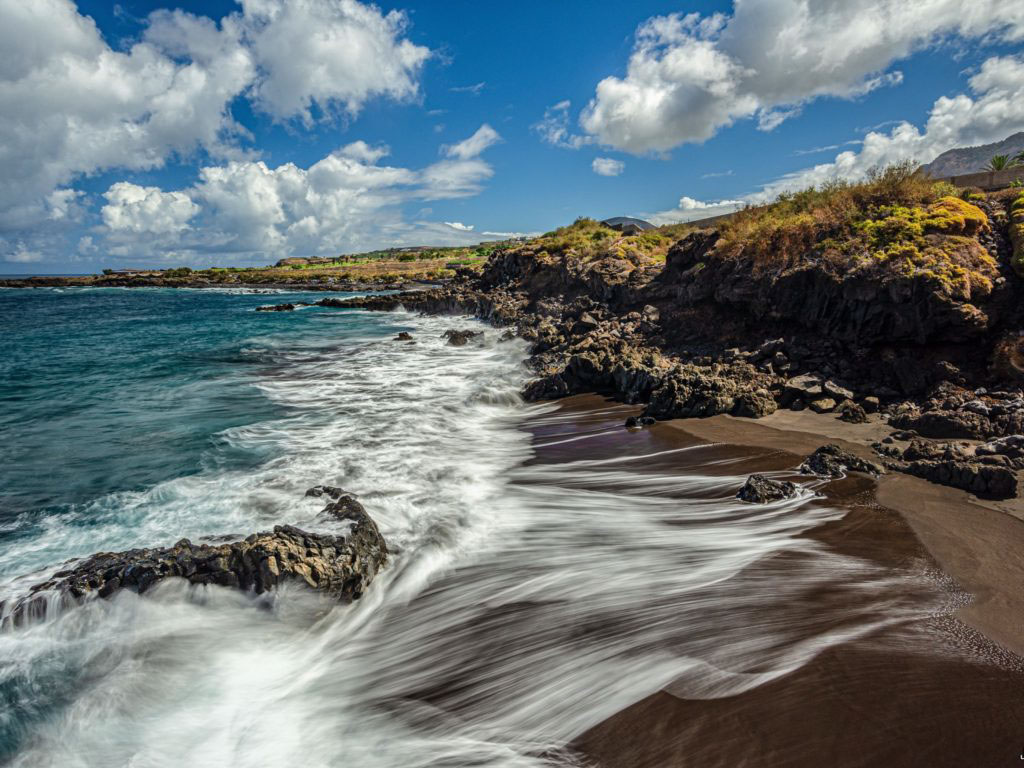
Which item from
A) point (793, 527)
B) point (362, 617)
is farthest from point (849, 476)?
point (362, 617)

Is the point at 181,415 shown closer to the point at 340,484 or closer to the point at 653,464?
the point at 340,484

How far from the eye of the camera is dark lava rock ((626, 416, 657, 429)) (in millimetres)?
12453

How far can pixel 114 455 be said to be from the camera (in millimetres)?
12102

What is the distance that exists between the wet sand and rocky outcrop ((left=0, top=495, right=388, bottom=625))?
3865 mm

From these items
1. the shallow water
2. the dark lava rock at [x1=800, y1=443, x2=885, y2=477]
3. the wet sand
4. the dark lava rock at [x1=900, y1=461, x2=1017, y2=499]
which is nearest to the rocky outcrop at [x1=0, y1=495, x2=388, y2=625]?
the shallow water

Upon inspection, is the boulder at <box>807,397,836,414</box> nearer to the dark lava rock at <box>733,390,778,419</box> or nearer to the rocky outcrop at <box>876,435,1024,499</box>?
the dark lava rock at <box>733,390,778,419</box>

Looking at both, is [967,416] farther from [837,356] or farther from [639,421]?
[639,421]

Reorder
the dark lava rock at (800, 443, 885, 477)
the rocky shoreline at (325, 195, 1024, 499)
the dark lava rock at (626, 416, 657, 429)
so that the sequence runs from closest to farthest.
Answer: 1. the dark lava rock at (800, 443, 885, 477)
2. the rocky shoreline at (325, 195, 1024, 499)
3. the dark lava rock at (626, 416, 657, 429)

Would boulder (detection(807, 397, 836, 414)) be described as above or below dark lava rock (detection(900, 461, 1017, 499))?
above

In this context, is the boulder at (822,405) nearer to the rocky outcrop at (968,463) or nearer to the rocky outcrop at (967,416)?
the rocky outcrop at (967,416)

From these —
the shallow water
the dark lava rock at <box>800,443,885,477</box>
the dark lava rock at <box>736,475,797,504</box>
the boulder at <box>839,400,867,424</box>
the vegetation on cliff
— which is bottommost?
the shallow water

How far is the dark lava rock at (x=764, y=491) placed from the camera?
802 cm

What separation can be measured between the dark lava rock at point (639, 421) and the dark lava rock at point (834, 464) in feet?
13.2

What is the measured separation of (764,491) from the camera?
26.4 ft
